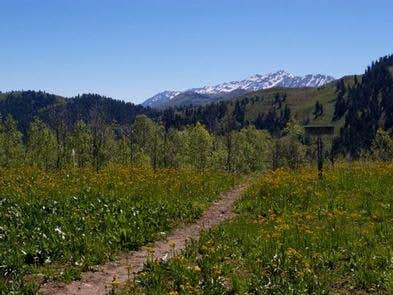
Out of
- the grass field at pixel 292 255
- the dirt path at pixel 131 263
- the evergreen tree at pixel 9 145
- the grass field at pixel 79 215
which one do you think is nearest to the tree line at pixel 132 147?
Answer: the evergreen tree at pixel 9 145

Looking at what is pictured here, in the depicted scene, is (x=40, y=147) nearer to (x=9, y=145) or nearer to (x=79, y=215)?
(x=9, y=145)

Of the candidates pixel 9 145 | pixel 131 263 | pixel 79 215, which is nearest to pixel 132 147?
pixel 9 145

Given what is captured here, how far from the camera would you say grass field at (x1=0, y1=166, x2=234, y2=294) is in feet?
38.3

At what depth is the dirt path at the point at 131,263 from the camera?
1032 cm

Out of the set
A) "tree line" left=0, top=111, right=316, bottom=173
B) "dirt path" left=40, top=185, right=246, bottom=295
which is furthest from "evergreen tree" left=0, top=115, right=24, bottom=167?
"dirt path" left=40, top=185, right=246, bottom=295

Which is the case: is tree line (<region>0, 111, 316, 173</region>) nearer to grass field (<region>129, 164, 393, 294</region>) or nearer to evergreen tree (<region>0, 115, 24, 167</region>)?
evergreen tree (<region>0, 115, 24, 167</region>)

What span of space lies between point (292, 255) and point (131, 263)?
3842mm

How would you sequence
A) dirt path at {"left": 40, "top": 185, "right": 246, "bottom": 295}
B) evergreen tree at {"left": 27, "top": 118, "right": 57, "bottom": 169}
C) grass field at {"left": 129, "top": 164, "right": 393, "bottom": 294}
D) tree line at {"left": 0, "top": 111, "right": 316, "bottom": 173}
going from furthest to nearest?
evergreen tree at {"left": 27, "top": 118, "right": 57, "bottom": 169}, tree line at {"left": 0, "top": 111, "right": 316, "bottom": 173}, dirt path at {"left": 40, "top": 185, "right": 246, "bottom": 295}, grass field at {"left": 129, "top": 164, "right": 393, "bottom": 294}

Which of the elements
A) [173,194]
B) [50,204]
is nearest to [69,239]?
[50,204]

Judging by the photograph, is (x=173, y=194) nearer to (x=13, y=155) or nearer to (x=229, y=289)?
(x=229, y=289)

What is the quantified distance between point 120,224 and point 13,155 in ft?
332

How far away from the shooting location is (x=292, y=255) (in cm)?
1116

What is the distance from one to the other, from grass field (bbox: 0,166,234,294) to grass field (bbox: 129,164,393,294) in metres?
1.93

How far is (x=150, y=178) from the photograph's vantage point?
22.5 metres
